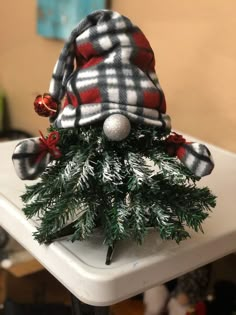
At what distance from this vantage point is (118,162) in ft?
1.53

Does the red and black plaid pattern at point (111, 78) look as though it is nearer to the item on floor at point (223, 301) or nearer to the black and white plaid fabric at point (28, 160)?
the black and white plaid fabric at point (28, 160)

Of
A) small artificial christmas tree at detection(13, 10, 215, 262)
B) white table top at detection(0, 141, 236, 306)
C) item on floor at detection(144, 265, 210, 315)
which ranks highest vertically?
small artificial christmas tree at detection(13, 10, 215, 262)

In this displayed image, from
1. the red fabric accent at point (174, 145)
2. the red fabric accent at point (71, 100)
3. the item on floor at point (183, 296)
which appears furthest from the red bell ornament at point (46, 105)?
the item on floor at point (183, 296)

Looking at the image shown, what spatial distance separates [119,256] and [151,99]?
166 mm

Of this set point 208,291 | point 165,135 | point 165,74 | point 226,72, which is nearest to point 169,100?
point 165,74

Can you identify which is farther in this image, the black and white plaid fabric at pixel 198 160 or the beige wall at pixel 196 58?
the beige wall at pixel 196 58

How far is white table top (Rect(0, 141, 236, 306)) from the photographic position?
1.48ft

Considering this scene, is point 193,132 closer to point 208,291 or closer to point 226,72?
point 226,72

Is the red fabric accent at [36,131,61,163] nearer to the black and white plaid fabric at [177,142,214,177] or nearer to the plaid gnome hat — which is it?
the plaid gnome hat

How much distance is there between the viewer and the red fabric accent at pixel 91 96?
1.50ft

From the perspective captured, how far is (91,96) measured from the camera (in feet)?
1.51

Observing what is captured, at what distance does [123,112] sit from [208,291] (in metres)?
0.50

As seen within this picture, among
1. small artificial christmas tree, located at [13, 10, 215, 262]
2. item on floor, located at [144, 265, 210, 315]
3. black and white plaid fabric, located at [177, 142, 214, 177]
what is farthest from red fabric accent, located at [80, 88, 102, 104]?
item on floor, located at [144, 265, 210, 315]

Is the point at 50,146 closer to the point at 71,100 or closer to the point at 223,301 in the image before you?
the point at 71,100
